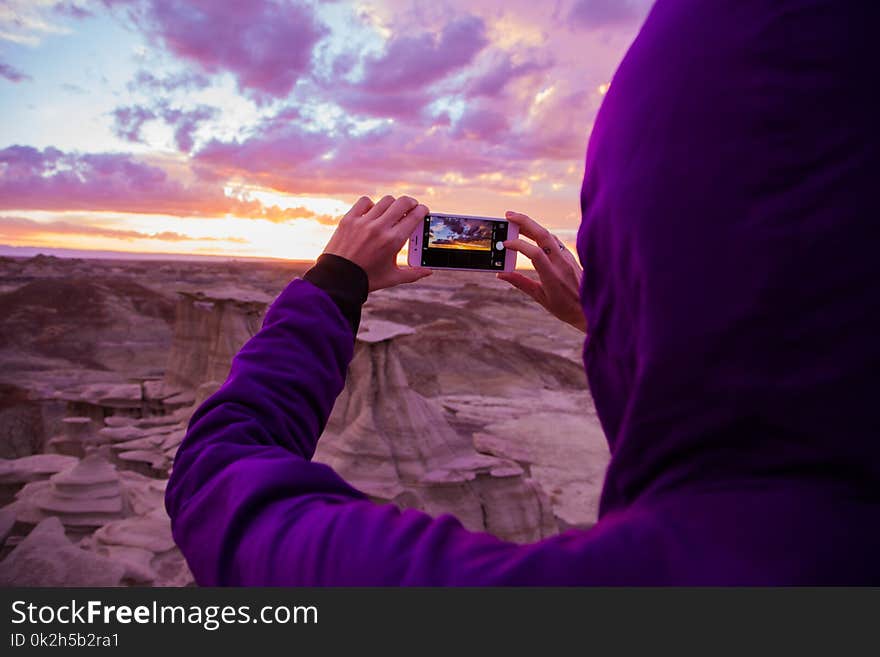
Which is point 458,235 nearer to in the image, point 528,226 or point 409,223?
point 528,226

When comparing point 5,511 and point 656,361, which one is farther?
point 5,511

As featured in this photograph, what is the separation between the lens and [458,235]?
170 cm

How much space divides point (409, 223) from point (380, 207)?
0.20 feet

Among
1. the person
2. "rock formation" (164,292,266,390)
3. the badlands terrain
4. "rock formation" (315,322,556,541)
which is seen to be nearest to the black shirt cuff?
the person

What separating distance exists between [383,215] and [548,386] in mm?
26959

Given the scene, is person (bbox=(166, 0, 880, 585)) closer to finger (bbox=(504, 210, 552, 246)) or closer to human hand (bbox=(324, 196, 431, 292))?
human hand (bbox=(324, 196, 431, 292))

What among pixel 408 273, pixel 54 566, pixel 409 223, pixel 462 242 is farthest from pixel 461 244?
pixel 54 566

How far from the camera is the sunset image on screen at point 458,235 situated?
1.68m

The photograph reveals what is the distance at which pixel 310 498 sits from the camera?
2.41 ft

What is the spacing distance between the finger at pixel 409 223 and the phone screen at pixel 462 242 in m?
0.45

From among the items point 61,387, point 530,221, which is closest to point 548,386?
point 61,387

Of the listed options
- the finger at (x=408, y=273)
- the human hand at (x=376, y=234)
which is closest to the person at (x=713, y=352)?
the human hand at (x=376, y=234)

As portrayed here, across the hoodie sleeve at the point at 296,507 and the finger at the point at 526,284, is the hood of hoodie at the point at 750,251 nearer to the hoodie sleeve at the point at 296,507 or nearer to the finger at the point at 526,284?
the hoodie sleeve at the point at 296,507

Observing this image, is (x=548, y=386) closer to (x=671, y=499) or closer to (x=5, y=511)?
(x=5, y=511)
